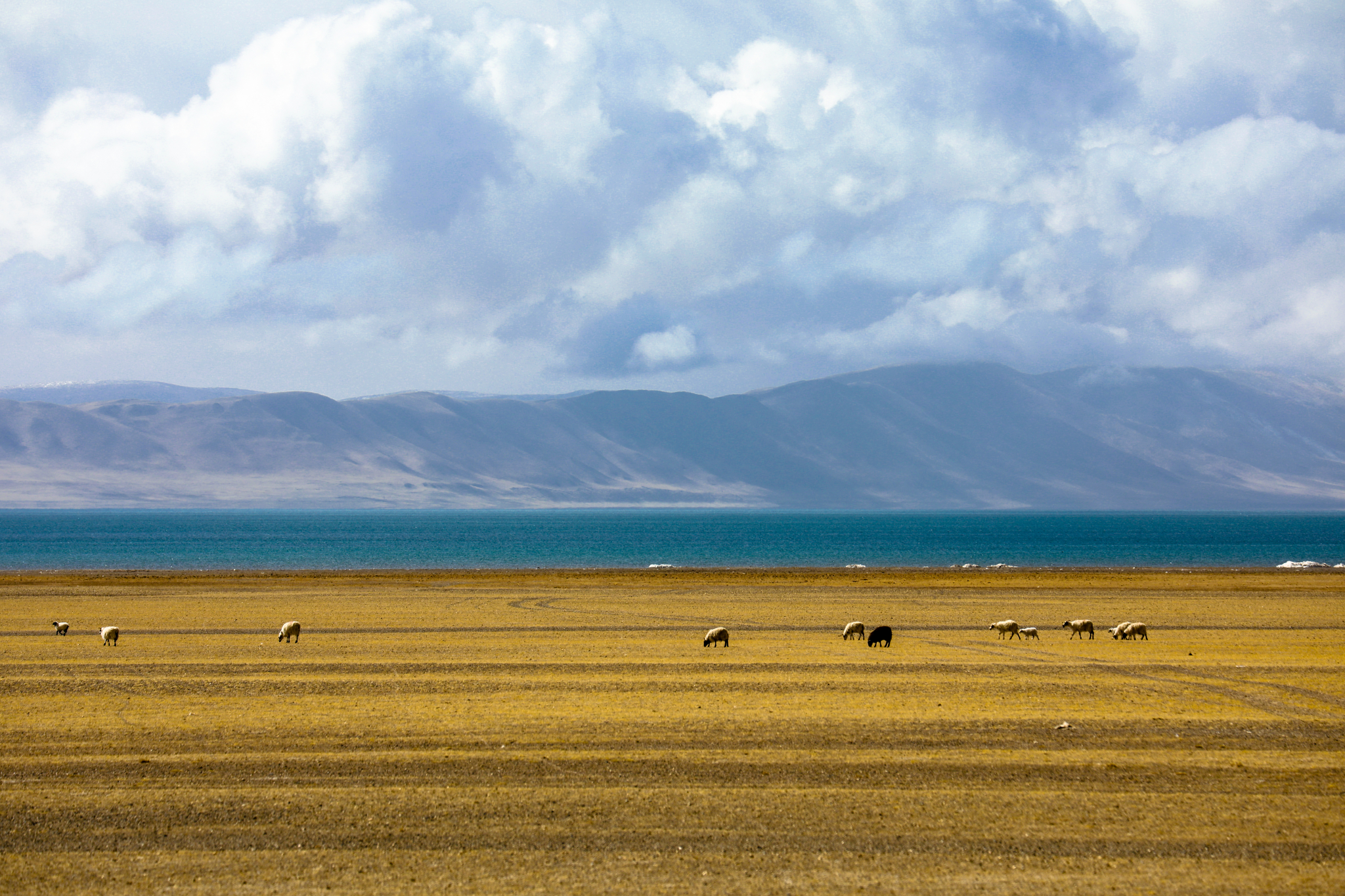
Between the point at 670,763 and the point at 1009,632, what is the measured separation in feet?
64.6

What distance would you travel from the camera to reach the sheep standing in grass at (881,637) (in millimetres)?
27875

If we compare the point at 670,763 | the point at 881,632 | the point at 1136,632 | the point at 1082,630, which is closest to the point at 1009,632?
the point at 1082,630

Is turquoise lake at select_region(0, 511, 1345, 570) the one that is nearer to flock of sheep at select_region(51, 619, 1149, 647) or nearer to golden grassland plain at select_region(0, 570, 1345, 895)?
flock of sheep at select_region(51, 619, 1149, 647)

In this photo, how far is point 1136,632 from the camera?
29719 millimetres

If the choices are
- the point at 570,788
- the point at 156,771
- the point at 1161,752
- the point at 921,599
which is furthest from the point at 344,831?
the point at 921,599

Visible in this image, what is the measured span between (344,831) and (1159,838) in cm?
930

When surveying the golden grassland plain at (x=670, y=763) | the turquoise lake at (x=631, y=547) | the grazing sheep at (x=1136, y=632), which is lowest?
the turquoise lake at (x=631, y=547)

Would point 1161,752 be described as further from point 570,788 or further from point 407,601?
point 407,601

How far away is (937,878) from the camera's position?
1055 centimetres

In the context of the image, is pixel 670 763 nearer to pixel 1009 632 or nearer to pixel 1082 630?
pixel 1009 632

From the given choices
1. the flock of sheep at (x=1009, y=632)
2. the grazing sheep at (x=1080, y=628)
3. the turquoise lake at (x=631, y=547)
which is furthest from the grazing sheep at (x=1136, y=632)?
the turquoise lake at (x=631, y=547)

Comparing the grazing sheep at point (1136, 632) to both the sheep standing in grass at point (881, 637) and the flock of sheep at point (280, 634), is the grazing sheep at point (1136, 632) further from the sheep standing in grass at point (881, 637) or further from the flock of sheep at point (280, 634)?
the flock of sheep at point (280, 634)

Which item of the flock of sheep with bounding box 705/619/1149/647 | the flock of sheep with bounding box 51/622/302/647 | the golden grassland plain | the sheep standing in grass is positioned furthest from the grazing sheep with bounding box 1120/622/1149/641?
the flock of sheep with bounding box 51/622/302/647

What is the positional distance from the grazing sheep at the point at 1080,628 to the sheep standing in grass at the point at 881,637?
627 centimetres
